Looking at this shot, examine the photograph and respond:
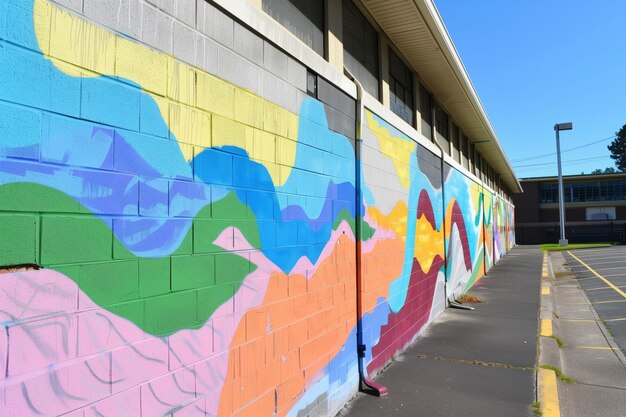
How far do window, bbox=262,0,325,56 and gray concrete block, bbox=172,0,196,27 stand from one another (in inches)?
47.1

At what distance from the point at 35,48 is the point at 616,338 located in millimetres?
8729

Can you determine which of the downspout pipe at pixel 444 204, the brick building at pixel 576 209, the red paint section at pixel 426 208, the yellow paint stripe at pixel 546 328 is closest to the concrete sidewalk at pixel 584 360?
the yellow paint stripe at pixel 546 328

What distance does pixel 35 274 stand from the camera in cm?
171

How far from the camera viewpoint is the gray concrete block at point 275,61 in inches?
128

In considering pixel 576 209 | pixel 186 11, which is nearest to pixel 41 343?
pixel 186 11

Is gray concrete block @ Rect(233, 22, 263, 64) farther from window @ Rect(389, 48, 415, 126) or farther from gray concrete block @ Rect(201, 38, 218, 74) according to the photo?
window @ Rect(389, 48, 415, 126)

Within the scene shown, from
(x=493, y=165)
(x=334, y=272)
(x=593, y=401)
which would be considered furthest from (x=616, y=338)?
(x=493, y=165)

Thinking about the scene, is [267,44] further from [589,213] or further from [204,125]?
[589,213]

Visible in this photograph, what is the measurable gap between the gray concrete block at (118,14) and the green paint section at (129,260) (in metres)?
0.83

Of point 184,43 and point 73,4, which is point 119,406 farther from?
point 184,43

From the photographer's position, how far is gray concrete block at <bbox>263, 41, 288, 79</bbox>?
10.7 feet

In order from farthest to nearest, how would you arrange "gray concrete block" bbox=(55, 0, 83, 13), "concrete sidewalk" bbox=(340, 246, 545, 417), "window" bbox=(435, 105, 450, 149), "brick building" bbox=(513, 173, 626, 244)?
"brick building" bbox=(513, 173, 626, 244), "window" bbox=(435, 105, 450, 149), "concrete sidewalk" bbox=(340, 246, 545, 417), "gray concrete block" bbox=(55, 0, 83, 13)

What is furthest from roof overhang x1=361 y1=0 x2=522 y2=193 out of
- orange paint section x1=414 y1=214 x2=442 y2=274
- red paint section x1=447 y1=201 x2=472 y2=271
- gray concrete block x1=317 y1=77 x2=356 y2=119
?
orange paint section x1=414 y1=214 x2=442 y2=274

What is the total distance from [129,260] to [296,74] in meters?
2.19
